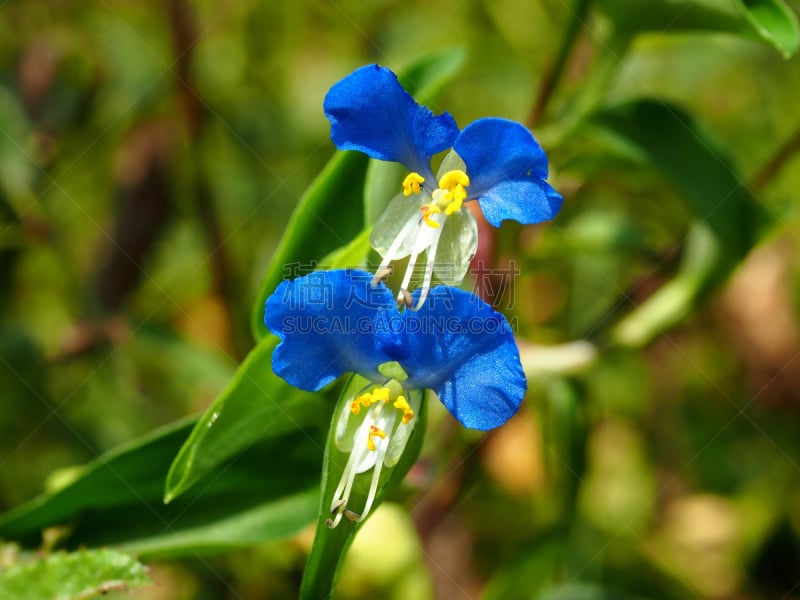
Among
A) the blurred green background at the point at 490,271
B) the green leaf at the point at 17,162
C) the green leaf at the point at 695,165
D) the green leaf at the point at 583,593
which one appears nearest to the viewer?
the green leaf at the point at 695,165

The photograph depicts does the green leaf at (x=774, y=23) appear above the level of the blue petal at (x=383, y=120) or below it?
below

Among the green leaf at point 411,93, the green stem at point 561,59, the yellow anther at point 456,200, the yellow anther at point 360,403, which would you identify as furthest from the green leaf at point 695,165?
the yellow anther at point 360,403

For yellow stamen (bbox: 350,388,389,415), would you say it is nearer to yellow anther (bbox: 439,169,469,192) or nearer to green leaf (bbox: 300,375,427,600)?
green leaf (bbox: 300,375,427,600)

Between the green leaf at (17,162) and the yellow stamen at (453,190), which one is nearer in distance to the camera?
the yellow stamen at (453,190)

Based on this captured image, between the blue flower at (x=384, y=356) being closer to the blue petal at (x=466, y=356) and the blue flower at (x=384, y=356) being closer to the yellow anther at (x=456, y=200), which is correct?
the blue petal at (x=466, y=356)

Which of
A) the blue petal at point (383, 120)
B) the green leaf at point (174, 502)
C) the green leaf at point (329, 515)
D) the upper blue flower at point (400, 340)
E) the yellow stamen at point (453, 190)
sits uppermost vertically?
the blue petal at point (383, 120)

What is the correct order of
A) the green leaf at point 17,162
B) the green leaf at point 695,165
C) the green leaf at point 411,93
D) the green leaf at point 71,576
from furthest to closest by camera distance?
the green leaf at point 17,162 → the green leaf at point 695,165 → the green leaf at point 411,93 → the green leaf at point 71,576

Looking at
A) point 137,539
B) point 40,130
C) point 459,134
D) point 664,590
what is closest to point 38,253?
point 40,130
